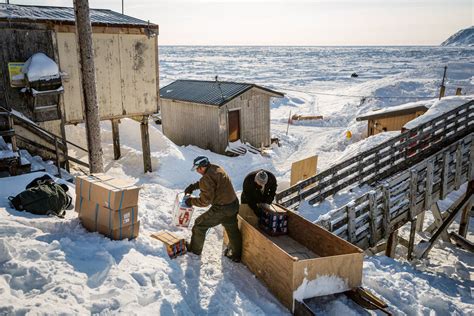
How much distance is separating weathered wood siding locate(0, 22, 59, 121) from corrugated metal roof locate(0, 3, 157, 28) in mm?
254

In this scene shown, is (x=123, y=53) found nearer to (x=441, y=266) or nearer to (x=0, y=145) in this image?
(x=0, y=145)

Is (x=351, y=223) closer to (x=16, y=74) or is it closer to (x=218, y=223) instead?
(x=218, y=223)

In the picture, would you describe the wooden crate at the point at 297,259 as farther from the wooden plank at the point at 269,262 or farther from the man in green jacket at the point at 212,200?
the man in green jacket at the point at 212,200

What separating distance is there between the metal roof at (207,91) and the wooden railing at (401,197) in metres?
11.5

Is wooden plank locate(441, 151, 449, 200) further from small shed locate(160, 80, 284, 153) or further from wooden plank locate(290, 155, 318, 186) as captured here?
small shed locate(160, 80, 284, 153)

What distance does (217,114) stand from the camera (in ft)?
64.6

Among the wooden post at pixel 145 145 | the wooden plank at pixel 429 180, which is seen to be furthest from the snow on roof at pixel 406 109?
the wooden post at pixel 145 145

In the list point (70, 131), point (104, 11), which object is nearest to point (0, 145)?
point (104, 11)

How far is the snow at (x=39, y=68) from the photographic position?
408 inches

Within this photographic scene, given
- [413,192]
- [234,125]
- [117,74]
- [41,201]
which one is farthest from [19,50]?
[234,125]

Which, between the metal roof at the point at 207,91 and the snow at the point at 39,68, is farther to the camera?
the metal roof at the point at 207,91

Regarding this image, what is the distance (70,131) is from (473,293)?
1709cm

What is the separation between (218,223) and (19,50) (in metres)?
7.99

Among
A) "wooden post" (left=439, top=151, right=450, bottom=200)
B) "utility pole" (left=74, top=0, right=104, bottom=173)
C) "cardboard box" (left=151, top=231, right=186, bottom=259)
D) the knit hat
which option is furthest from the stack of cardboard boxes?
"wooden post" (left=439, top=151, right=450, bottom=200)
